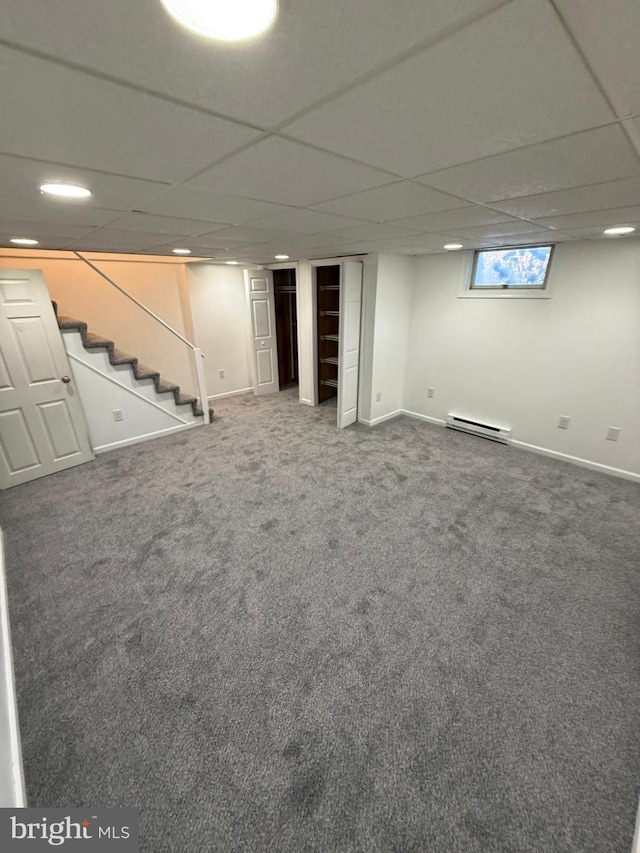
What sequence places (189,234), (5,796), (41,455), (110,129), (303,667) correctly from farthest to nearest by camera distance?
(41,455)
(189,234)
(303,667)
(5,796)
(110,129)

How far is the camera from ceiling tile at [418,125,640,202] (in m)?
0.99

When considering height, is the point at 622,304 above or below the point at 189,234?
below

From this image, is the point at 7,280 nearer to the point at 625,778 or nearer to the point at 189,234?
the point at 189,234

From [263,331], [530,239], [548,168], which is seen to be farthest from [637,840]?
[263,331]

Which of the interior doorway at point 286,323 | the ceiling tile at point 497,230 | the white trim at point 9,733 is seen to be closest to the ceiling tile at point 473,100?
the ceiling tile at point 497,230

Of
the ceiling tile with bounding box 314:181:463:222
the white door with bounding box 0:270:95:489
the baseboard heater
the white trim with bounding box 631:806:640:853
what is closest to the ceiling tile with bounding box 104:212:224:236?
the ceiling tile with bounding box 314:181:463:222

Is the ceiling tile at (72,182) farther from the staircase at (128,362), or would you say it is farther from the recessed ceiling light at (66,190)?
the staircase at (128,362)

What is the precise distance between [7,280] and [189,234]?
1.87m

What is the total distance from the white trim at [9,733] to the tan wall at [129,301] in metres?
3.69

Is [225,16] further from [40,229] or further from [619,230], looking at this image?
[619,230]

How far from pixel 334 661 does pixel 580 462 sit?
133 inches

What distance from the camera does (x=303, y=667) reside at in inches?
66.4

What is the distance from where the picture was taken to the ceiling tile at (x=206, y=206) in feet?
4.77

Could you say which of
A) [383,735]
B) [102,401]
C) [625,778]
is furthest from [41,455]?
[625,778]
